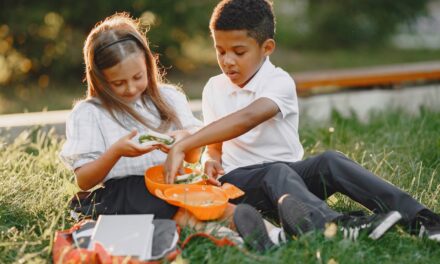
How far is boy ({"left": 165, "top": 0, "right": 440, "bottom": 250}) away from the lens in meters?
2.91

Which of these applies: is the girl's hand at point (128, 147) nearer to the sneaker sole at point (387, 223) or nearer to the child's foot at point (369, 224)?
the child's foot at point (369, 224)

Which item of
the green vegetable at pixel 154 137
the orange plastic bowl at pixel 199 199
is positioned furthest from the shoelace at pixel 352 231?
the green vegetable at pixel 154 137

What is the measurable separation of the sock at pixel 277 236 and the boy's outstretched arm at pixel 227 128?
485 millimetres

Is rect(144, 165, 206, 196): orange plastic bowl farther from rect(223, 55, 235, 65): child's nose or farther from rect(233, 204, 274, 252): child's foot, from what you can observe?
rect(223, 55, 235, 65): child's nose

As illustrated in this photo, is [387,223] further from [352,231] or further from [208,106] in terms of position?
[208,106]

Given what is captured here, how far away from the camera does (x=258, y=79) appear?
3354 millimetres

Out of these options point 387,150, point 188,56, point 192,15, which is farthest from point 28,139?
point 188,56

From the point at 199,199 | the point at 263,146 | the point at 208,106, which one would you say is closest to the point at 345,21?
the point at 208,106

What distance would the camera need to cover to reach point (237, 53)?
3.28 metres

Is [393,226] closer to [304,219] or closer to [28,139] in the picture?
[304,219]

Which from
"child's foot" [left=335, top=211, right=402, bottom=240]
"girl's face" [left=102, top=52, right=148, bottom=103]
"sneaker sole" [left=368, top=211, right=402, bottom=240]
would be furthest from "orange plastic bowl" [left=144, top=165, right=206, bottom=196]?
"sneaker sole" [left=368, top=211, right=402, bottom=240]

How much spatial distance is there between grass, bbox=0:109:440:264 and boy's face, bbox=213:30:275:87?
2.49 feet

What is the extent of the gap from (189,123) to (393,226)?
1.14 m

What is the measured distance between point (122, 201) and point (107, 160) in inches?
9.2
